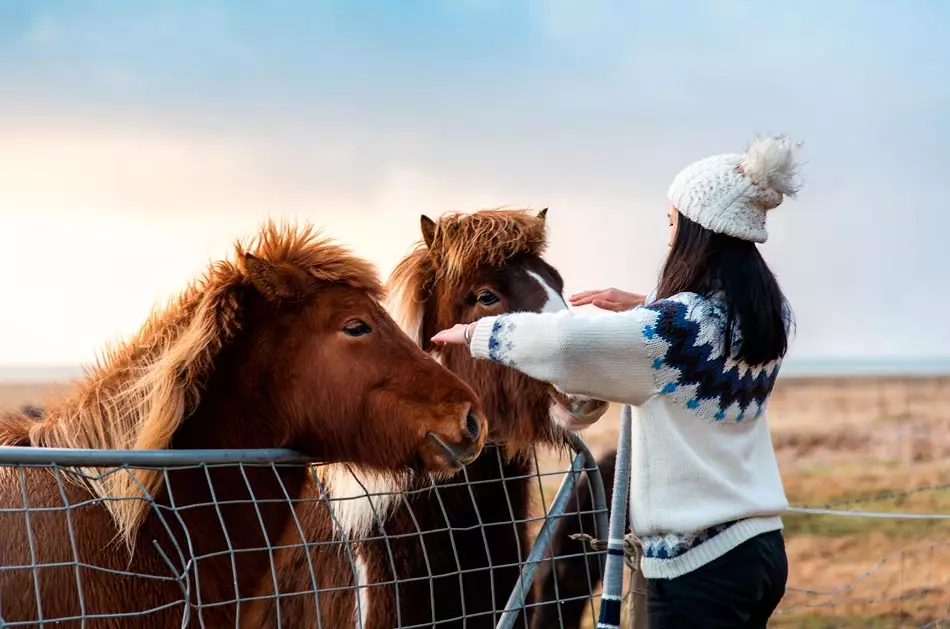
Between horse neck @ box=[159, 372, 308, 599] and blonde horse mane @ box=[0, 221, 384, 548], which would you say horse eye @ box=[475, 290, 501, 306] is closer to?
blonde horse mane @ box=[0, 221, 384, 548]

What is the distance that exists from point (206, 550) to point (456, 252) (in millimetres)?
1724

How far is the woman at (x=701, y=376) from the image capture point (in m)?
2.77

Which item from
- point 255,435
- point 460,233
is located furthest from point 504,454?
point 255,435

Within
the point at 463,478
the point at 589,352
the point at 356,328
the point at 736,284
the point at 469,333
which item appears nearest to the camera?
the point at 589,352

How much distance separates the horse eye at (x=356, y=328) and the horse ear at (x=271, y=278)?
6.8 inches

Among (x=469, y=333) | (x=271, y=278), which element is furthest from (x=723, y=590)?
(x=271, y=278)

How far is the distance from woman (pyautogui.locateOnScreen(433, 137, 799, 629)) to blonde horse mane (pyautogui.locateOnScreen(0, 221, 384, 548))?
750 mm

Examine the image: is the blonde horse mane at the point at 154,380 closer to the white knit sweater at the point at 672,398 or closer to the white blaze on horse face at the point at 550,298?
the white knit sweater at the point at 672,398

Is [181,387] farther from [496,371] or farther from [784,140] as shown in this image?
[784,140]

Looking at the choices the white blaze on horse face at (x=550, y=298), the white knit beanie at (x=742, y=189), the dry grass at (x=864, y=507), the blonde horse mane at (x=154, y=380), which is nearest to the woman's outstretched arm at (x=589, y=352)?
the white knit beanie at (x=742, y=189)

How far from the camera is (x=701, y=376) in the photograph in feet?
9.22

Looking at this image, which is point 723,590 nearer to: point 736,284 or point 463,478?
point 736,284

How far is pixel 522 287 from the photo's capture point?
4.34 metres

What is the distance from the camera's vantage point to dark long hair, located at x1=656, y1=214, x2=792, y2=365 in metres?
2.85
